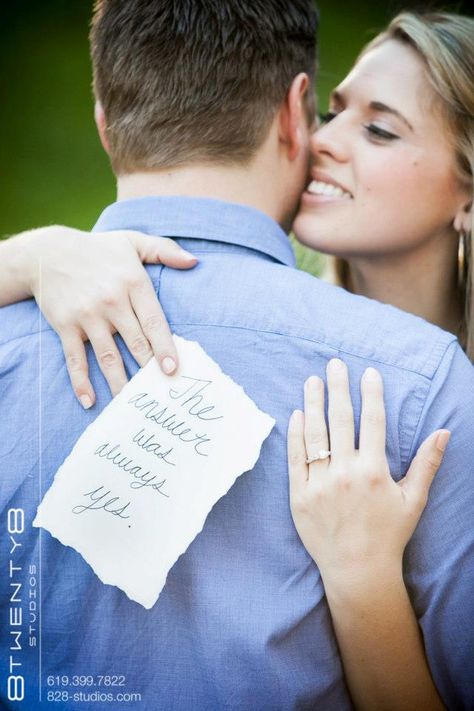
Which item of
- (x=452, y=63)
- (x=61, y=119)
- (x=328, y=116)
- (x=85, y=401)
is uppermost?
(x=452, y=63)

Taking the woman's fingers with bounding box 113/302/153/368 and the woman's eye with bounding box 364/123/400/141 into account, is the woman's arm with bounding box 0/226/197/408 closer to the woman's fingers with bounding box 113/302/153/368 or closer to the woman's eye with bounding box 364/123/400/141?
the woman's fingers with bounding box 113/302/153/368

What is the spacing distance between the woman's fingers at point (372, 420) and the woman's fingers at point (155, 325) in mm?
268

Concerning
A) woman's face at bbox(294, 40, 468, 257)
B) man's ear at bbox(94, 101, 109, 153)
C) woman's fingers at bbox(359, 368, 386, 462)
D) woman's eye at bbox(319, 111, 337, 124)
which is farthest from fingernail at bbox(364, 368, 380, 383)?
woman's eye at bbox(319, 111, 337, 124)

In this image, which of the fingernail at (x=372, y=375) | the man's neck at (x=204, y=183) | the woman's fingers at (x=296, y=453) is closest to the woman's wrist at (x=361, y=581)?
the woman's fingers at (x=296, y=453)

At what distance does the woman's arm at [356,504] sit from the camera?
1114mm

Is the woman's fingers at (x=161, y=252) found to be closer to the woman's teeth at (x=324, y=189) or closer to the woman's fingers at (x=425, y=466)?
the woman's fingers at (x=425, y=466)

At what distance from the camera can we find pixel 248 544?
1.13 m

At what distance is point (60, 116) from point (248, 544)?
107 inches

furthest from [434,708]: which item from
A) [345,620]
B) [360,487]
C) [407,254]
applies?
[407,254]

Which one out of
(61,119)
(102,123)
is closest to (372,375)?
(102,123)

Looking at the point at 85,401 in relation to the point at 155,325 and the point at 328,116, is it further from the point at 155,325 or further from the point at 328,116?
the point at 328,116

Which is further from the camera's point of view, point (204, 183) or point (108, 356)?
point (204, 183)

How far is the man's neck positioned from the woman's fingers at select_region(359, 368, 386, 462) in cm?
38

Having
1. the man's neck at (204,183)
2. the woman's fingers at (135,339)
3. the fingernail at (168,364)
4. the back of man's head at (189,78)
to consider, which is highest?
the back of man's head at (189,78)
